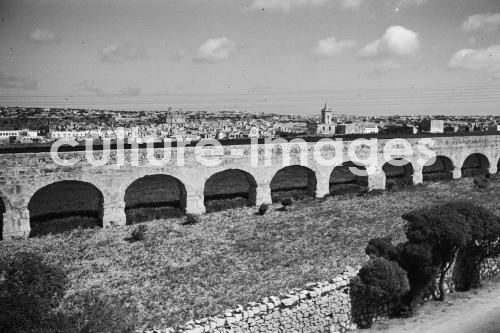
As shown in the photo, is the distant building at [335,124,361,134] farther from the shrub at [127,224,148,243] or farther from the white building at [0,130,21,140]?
the shrub at [127,224,148,243]

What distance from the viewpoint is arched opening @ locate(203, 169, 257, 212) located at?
18.4m

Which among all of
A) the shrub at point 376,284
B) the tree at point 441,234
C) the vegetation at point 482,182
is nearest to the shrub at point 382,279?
the shrub at point 376,284

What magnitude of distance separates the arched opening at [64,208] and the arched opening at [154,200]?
149 centimetres

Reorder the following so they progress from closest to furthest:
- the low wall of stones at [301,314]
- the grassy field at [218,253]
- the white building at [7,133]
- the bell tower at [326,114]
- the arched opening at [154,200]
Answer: the low wall of stones at [301,314] → the grassy field at [218,253] → the arched opening at [154,200] → the white building at [7,133] → the bell tower at [326,114]

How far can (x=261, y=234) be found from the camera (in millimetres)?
14273

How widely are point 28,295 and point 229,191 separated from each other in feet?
63.7

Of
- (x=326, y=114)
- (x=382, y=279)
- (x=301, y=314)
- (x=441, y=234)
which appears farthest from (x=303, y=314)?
(x=326, y=114)

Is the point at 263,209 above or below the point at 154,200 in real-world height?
above

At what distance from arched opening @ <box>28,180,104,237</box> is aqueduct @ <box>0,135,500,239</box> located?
7cm

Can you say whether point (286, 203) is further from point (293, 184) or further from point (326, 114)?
point (326, 114)

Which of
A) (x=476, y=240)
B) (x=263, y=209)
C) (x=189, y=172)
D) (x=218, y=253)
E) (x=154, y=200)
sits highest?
(x=189, y=172)

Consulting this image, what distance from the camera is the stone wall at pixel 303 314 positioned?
22.0 ft

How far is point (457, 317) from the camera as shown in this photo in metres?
8.55

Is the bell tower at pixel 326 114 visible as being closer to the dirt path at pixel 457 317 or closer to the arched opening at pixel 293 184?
the arched opening at pixel 293 184
